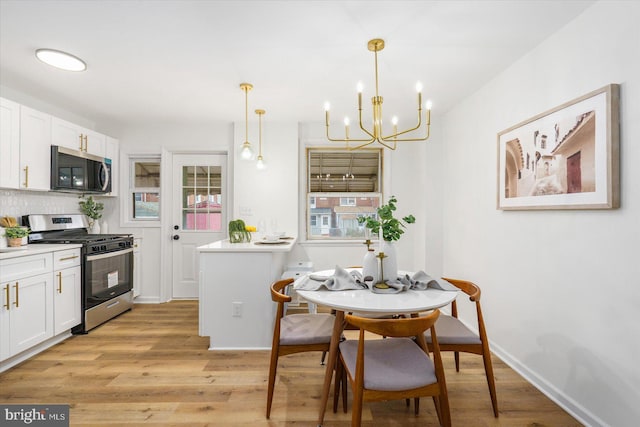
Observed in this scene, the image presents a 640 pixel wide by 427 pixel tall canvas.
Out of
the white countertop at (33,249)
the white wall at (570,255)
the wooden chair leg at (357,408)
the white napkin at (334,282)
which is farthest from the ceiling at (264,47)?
the wooden chair leg at (357,408)

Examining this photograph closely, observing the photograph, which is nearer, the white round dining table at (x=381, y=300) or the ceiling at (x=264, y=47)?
the white round dining table at (x=381, y=300)

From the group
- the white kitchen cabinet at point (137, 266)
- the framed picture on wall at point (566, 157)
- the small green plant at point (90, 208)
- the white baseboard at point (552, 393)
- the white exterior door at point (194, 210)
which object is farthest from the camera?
the white exterior door at point (194, 210)


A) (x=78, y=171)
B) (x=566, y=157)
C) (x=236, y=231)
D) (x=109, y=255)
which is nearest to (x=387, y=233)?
(x=566, y=157)

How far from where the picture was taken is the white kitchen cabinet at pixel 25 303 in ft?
7.80

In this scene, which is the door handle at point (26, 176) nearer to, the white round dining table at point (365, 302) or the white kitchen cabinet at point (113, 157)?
the white kitchen cabinet at point (113, 157)

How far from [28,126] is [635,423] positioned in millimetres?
4734

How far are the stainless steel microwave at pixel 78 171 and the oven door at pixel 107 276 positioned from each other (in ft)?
2.62

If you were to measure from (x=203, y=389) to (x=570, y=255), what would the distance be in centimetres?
252

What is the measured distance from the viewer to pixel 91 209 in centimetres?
397

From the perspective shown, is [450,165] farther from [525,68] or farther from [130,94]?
[130,94]

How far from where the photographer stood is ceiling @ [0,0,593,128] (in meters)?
1.87

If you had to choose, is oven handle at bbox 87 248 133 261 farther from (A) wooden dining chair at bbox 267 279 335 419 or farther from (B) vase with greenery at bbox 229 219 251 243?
(A) wooden dining chair at bbox 267 279 335 419

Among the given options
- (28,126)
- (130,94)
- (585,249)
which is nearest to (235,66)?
(130,94)

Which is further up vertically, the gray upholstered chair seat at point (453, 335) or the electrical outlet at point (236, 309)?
the gray upholstered chair seat at point (453, 335)
